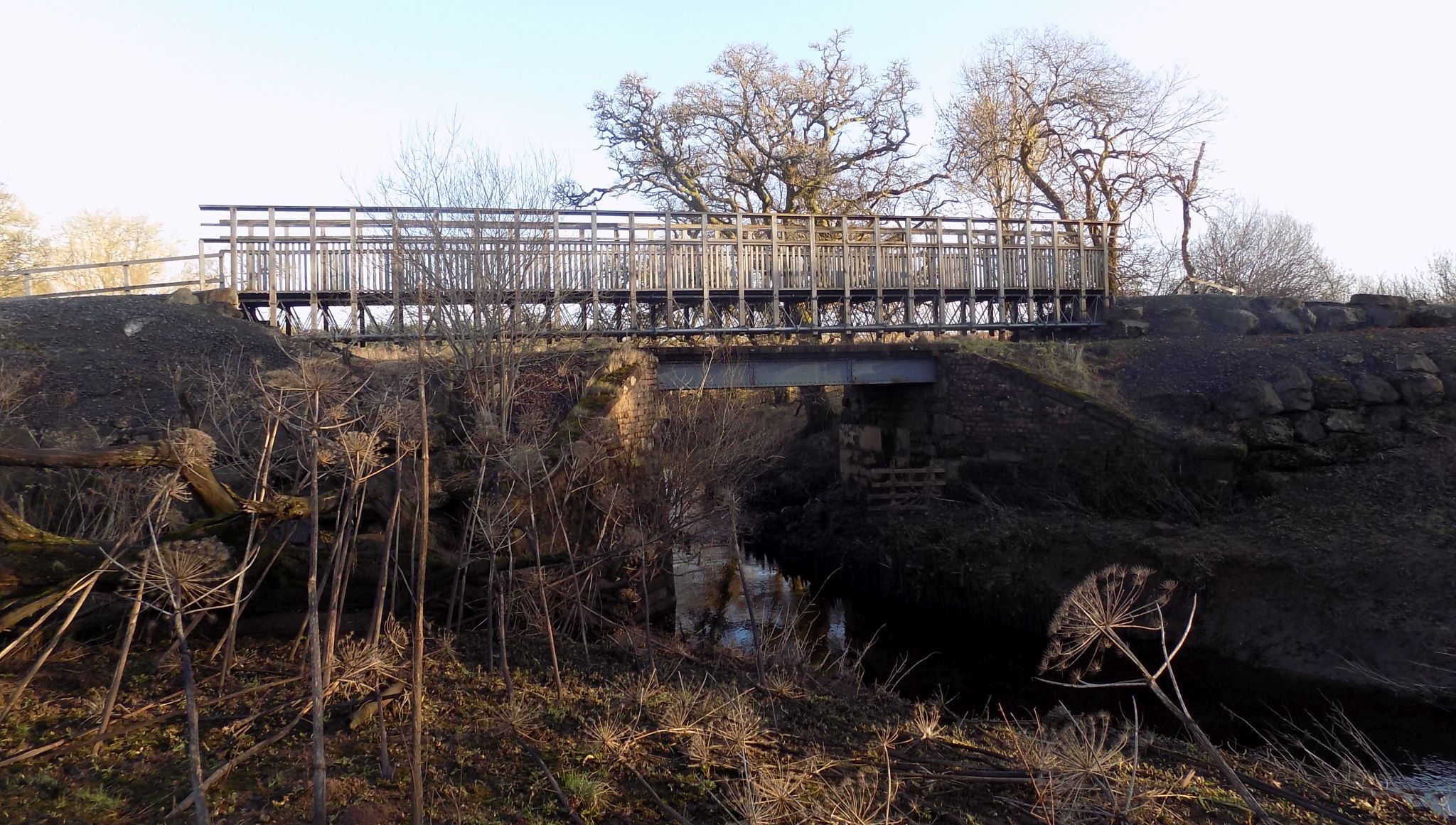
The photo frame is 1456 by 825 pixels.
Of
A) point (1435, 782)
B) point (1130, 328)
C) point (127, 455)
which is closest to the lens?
point (127, 455)

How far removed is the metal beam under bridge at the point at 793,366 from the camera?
1502 centimetres

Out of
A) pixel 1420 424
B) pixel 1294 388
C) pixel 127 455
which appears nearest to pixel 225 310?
pixel 127 455

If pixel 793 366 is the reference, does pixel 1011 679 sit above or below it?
below

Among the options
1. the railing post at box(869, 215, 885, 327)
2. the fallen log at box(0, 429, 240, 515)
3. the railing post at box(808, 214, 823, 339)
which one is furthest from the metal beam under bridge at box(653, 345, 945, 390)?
the fallen log at box(0, 429, 240, 515)

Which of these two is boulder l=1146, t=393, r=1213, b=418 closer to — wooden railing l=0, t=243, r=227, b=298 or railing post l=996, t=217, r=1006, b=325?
railing post l=996, t=217, r=1006, b=325

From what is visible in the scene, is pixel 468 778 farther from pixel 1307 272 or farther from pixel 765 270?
pixel 1307 272

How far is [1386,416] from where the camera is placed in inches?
580

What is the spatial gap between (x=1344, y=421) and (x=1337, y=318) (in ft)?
14.9

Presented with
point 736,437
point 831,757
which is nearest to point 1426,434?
point 736,437

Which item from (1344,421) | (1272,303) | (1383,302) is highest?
(1272,303)

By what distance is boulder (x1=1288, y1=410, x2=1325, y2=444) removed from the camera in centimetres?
A: 1456

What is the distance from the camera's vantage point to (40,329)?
13.7 meters

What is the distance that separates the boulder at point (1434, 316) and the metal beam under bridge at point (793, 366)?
9538 millimetres

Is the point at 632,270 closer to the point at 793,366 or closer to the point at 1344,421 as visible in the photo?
the point at 793,366
